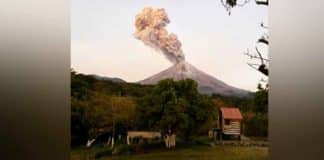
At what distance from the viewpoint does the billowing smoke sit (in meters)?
3.10

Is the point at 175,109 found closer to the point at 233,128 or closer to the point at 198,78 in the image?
the point at 198,78

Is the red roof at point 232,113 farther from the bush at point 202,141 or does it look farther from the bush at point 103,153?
the bush at point 103,153

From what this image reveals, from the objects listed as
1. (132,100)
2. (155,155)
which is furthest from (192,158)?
(132,100)

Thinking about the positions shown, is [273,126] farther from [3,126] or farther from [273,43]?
[3,126]

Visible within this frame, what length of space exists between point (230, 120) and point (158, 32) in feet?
2.59

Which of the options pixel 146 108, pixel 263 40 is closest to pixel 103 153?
pixel 146 108

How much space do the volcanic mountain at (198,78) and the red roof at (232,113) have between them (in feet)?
0.35

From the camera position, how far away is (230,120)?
3.12 meters

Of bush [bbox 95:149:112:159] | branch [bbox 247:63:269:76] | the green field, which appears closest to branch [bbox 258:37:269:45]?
branch [bbox 247:63:269:76]

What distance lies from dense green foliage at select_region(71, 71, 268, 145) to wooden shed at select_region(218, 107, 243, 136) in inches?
1.4

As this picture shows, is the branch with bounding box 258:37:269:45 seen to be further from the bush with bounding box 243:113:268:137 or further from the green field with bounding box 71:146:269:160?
the green field with bounding box 71:146:269:160

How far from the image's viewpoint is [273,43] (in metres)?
2.97

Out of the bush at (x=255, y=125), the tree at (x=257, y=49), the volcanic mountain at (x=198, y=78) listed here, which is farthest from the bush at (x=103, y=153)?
the tree at (x=257, y=49)

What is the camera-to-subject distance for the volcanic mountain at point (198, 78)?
3086mm
